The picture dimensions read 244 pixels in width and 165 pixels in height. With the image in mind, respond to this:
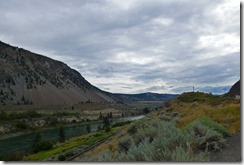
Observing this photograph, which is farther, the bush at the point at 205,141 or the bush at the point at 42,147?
the bush at the point at 42,147

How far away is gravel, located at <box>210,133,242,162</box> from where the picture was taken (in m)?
6.13

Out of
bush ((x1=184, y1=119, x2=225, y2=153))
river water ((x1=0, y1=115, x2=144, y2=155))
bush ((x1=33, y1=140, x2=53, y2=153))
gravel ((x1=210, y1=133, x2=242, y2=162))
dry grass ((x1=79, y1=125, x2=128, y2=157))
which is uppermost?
bush ((x1=184, y1=119, x2=225, y2=153))

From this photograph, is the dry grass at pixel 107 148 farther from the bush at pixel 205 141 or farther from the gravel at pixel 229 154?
the gravel at pixel 229 154

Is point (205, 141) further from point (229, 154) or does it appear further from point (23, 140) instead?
point (23, 140)

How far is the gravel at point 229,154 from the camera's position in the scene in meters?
6.13

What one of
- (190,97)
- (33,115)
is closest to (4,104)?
(33,115)

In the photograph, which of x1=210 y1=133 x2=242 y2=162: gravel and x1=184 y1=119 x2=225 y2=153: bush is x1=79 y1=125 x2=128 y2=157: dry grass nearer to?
x1=184 y1=119 x2=225 y2=153: bush

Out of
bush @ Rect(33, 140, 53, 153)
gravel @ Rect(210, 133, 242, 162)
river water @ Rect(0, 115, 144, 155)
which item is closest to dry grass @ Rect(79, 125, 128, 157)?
gravel @ Rect(210, 133, 242, 162)

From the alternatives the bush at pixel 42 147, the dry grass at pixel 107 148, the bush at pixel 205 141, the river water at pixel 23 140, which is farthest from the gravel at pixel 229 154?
the bush at pixel 42 147

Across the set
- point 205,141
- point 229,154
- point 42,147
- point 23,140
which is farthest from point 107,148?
point 23,140

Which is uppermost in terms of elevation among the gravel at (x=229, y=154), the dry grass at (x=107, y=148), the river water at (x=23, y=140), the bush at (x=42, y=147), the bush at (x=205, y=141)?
the bush at (x=205, y=141)

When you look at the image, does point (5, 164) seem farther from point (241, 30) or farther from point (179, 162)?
point (241, 30)

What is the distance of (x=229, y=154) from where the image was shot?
260 inches

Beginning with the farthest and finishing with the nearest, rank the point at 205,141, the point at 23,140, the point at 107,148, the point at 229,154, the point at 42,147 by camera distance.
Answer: the point at 23,140 < the point at 42,147 < the point at 107,148 < the point at 205,141 < the point at 229,154
